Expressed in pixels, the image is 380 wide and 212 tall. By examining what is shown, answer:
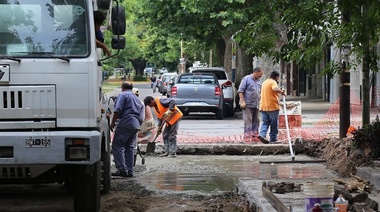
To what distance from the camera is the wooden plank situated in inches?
318

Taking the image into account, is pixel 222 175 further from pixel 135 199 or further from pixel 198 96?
pixel 198 96

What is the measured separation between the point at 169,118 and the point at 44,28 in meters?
7.45

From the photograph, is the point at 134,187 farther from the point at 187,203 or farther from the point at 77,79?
the point at 77,79

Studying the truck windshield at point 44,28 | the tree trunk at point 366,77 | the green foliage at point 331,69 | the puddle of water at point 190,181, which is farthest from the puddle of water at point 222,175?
the truck windshield at point 44,28

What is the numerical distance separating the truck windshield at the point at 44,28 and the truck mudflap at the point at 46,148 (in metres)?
0.91

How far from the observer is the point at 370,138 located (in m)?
12.2

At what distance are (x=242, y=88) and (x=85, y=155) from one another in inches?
408

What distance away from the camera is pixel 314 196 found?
666 centimetres

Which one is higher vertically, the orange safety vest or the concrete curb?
the orange safety vest

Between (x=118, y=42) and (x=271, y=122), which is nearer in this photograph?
(x=118, y=42)

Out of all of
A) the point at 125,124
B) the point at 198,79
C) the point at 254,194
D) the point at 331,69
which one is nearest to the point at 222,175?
the point at 125,124

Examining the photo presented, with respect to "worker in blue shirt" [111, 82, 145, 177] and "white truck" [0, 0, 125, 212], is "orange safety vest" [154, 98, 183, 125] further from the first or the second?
"white truck" [0, 0, 125, 212]

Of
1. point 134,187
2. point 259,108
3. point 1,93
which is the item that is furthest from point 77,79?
point 259,108

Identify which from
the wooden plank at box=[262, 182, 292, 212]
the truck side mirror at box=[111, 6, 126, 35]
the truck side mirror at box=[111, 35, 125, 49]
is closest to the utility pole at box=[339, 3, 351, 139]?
the wooden plank at box=[262, 182, 292, 212]
